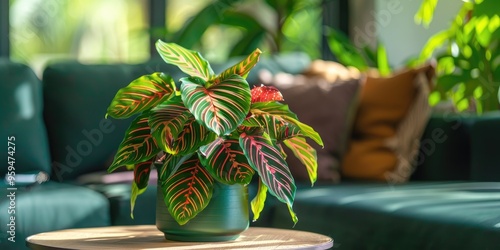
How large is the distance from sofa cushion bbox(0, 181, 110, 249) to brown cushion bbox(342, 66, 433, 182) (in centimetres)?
94

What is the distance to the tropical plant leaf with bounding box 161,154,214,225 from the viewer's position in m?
1.62

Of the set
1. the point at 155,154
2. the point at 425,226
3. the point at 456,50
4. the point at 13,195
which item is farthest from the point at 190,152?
the point at 456,50

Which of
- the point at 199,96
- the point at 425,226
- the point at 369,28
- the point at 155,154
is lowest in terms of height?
the point at 425,226

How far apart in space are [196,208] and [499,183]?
1322 millimetres

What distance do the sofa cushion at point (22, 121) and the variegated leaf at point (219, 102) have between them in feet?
4.54

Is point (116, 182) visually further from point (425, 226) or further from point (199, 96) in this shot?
point (199, 96)

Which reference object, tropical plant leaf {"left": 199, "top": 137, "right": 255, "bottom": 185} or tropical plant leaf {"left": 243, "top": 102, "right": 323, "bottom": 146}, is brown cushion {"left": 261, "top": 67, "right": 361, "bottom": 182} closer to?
tropical plant leaf {"left": 243, "top": 102, "right": 323, "bottom": 146}

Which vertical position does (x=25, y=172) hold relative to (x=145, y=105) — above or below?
below

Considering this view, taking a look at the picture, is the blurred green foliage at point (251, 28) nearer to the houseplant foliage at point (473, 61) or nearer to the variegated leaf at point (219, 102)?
the houseplant foliage at point (473, 61)

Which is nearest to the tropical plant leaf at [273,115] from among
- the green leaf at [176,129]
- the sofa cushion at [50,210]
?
the green leaf at [176,129]

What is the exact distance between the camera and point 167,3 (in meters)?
4.72

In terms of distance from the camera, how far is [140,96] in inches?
67.6

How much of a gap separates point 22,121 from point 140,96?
1.33m

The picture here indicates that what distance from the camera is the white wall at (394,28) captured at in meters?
4.34
